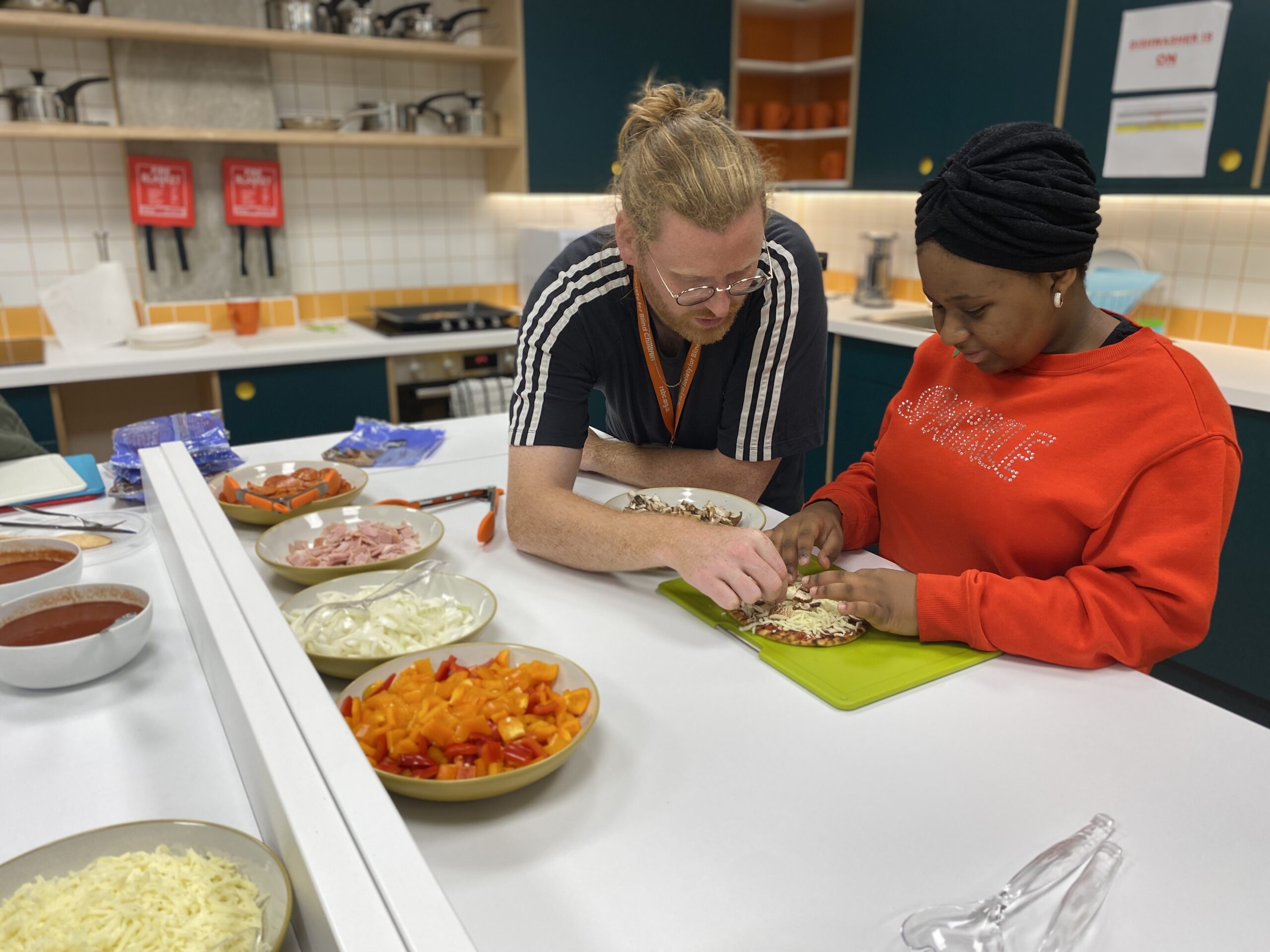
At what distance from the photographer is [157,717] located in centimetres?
102

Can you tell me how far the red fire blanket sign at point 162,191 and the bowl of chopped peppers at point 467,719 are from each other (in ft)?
10.0

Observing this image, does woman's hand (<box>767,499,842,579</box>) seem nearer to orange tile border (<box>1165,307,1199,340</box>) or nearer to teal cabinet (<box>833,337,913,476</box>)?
teal cabinet (<box>833,337,913,476</box>)

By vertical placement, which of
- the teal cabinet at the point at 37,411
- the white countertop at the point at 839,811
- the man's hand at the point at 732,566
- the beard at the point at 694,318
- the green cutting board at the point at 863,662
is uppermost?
the beard at the point at 694,318

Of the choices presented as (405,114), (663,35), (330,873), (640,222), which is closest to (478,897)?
(330,873)

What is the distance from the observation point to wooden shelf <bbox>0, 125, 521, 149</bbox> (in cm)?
300

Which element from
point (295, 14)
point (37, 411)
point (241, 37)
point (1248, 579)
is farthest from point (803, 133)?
point (37, 411)

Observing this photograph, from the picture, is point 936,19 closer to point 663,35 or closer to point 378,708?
point 663,35

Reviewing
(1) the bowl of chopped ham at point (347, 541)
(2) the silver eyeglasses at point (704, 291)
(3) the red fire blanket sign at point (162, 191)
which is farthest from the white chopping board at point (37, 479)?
(3) the red fire blanket sign at point (162, 191)

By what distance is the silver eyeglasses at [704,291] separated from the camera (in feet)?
4.43

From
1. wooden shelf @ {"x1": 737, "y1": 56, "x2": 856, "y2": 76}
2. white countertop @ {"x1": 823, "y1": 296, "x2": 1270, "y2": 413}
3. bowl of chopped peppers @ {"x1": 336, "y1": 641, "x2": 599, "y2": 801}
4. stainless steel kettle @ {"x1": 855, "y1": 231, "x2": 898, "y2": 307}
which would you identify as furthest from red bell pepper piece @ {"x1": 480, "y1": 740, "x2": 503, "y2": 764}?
wooden shelf @ {"x1": 737, "y1": 56, "x2": 856, "y2": 76}

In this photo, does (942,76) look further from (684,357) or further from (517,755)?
(517,755)

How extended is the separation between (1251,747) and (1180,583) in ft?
0.61

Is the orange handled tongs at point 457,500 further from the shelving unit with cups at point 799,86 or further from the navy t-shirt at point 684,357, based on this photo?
the shelving unit with cups at point 799,86

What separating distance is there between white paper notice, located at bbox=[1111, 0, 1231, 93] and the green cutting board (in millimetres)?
2531
